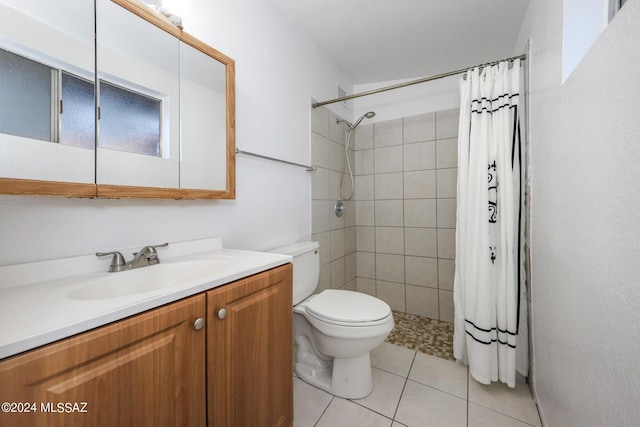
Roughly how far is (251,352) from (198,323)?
250mm

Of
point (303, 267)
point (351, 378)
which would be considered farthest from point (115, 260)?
point (351, 378)

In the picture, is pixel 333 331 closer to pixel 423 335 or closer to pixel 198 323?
pixel 198 323

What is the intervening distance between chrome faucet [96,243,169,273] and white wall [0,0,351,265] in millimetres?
46

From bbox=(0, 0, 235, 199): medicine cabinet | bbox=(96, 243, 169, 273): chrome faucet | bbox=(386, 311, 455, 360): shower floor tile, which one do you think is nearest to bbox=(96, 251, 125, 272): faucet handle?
bbox=(96, 243, 169, 273): chrome faucet

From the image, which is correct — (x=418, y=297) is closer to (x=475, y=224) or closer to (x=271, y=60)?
(x=475, y=224)

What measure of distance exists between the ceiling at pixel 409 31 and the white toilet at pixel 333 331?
4.72 feet

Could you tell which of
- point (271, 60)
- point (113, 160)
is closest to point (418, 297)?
point (271, 60)

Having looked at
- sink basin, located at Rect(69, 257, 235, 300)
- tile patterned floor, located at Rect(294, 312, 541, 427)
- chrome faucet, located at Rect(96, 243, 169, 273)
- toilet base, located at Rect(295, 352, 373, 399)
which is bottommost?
tile patterned floor, located at Rect(294, 312, 541, 427)

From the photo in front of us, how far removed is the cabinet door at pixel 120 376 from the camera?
0.41 meters

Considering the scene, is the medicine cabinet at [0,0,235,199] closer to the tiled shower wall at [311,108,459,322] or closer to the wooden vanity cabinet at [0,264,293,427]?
the wooden vanity cabinet at [0,264,293,427]

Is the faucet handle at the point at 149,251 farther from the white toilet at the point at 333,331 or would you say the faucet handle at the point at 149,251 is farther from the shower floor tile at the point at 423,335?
the shower floor tile at the point at 423,335

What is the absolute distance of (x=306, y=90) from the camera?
181cm

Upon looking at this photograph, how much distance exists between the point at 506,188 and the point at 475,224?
0.81 ft

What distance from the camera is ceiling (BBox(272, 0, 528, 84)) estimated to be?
1471 millimetres
